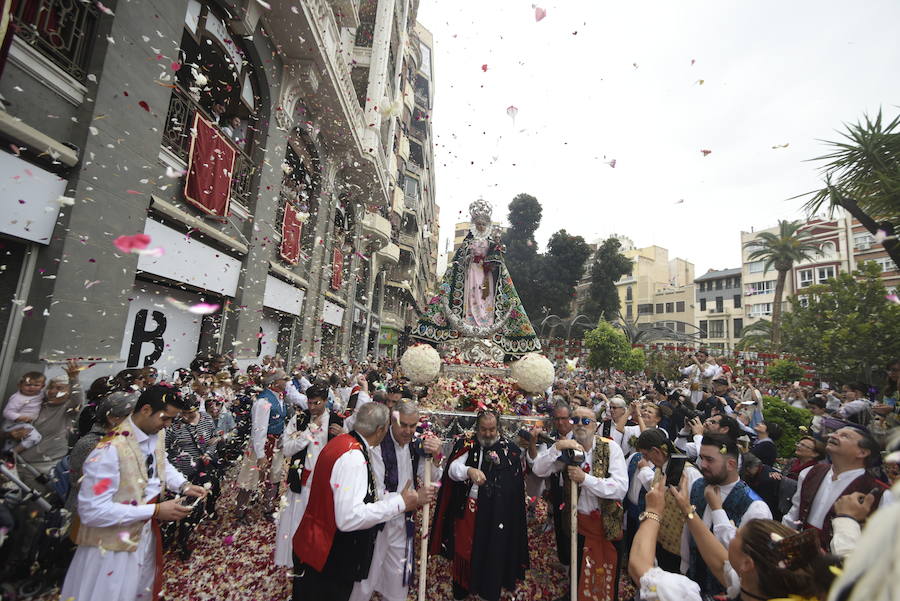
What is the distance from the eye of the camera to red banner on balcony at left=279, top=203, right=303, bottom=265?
38.8ft

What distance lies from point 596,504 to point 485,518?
1125 millimetres

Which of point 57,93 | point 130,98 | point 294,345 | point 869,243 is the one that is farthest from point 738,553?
point 869,243

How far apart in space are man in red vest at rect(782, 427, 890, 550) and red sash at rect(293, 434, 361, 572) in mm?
3499

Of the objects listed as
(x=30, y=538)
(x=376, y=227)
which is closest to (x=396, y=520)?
(x=30, y=538)

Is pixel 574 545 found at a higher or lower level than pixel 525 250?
lower

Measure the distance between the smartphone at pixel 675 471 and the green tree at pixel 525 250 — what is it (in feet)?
109

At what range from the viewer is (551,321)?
3584 centimetres

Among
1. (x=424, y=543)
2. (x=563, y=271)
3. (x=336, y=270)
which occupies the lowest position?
(x=424, y=543)

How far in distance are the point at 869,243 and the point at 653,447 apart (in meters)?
39.2

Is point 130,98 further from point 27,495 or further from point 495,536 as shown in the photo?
point 495,536

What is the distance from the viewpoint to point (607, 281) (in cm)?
3691

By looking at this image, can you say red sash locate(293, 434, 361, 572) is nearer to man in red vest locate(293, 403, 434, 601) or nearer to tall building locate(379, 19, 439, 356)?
man in red vest locate(293, 403, 434, 601)

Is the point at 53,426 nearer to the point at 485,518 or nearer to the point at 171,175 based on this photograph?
the point at 171,175

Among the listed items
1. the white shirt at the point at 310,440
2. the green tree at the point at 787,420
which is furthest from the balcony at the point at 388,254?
the white shirt at the point at 310,440
